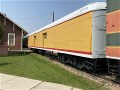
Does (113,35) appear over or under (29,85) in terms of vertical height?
over

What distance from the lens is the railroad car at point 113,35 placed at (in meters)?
9.95

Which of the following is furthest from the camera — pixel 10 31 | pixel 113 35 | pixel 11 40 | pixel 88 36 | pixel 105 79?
pixel 11 40

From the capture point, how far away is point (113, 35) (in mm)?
10328

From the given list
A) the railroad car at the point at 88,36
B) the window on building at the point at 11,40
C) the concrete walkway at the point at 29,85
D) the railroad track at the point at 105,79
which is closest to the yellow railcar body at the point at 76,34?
the railroad car at the point at 88,36

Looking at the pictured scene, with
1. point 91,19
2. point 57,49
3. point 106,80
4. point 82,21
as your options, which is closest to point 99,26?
point 91,19

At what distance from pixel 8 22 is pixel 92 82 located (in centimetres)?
2600

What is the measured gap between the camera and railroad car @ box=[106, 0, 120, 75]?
32.7 feet

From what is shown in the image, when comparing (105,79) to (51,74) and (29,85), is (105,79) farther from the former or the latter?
(29,85)

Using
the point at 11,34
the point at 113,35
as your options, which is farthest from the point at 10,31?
the point at 113,35

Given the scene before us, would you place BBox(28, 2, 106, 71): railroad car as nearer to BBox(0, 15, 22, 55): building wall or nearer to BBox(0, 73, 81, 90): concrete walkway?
BBox(0, 73, 81, 90): concrete walkway

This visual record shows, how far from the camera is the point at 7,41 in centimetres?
3512

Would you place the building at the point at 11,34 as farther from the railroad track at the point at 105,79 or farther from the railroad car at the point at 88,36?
the railroad track at the point at 105,79

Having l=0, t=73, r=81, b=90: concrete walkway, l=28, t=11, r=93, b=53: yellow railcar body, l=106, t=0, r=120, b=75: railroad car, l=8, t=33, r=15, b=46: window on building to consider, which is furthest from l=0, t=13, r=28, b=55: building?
l=106, t=0, r=120, b=75: railroad car

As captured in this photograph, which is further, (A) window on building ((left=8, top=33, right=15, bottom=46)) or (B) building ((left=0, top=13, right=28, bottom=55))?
(A) window on building ((left=8, top=33, right=15, bottom=46))
